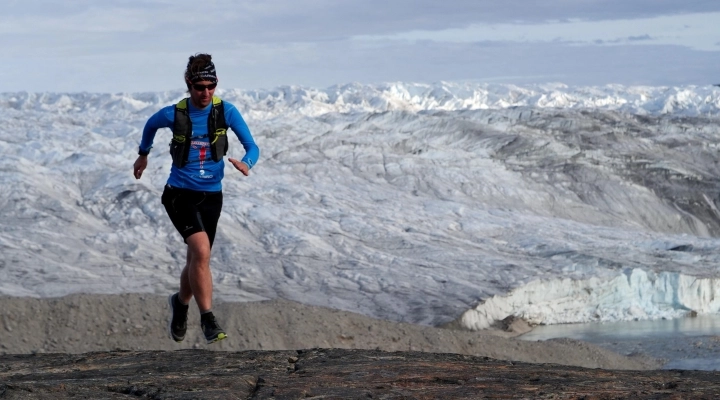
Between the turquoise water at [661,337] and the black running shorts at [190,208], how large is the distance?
39.7ft

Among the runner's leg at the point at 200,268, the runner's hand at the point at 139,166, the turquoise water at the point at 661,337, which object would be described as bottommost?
the turquoise water at the point at 661,337

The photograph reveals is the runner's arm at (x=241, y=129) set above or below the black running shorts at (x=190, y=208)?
above

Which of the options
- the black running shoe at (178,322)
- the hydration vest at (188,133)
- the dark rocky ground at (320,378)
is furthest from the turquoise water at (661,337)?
the hydration vest at (188,133)

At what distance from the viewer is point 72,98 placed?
58.1 metres

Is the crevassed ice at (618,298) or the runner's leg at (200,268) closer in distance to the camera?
the runner's leg at (200,268)

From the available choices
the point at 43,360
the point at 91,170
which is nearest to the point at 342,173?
the point at 91,170

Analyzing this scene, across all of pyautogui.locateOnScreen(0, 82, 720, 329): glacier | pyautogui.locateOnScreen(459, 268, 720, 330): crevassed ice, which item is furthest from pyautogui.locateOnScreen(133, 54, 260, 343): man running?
pyautogui.locateOnScreen(459, 268, 720, 330): crevassed ice

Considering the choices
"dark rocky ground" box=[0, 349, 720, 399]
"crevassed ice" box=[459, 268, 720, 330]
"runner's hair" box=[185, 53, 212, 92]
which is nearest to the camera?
"dark rocky ground" box=[0, 349, 720, 399]

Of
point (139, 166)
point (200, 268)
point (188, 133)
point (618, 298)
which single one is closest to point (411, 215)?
point (618, 298)

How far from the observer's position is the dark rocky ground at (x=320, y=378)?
462 centimetres

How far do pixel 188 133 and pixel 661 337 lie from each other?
15647mm

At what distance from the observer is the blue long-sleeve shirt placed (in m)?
5.77

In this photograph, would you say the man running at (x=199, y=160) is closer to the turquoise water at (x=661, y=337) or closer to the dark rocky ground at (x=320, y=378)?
the dark rocky ground at (x=320, y=378)

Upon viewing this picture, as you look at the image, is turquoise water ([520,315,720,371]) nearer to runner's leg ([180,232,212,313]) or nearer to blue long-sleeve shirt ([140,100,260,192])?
runner's leg ([180,232,212,313])
